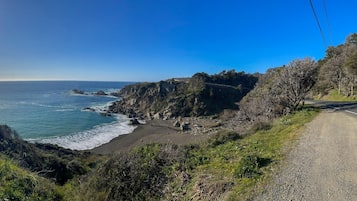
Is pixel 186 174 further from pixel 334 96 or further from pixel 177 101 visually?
pixel 177 101

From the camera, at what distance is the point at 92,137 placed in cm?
3556

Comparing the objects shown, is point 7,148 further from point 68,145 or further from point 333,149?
point 68,145

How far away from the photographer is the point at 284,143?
36.6 ft

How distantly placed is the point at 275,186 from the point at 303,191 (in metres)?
0.70

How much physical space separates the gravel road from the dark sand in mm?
15836

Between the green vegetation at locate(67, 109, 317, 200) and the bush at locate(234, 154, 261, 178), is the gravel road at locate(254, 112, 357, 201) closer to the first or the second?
the green vegetation at locate(67, 109, 317, 200)

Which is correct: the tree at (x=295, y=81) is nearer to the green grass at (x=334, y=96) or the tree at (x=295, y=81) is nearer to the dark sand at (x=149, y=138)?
the dark sand at (x=149, y=138)

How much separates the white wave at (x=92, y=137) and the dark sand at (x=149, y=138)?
1390 millimetres

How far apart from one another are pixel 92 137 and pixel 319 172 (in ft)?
107

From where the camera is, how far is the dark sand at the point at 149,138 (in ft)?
99.9

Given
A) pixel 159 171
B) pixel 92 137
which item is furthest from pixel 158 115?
pixel 159 171

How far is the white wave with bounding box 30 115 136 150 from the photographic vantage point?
31144 mm

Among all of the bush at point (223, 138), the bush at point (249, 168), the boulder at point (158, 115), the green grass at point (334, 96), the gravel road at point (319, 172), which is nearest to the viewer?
the gravel road at point (319, 172)

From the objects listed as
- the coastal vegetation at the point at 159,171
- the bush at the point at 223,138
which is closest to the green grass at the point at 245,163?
the coastal vegetation at the point at 159,171
